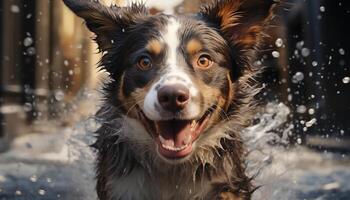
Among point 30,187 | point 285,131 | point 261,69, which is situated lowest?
point 30,187

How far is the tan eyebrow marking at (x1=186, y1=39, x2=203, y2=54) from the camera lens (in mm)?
3744

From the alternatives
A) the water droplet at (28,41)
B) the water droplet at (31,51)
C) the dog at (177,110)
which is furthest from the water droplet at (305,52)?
the dog at (177,110)

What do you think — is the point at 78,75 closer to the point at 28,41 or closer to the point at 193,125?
the point at 28,41

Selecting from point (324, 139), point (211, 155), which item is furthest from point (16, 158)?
point (211, 155)

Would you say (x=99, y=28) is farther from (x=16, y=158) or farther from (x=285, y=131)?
(x=16, y=158)

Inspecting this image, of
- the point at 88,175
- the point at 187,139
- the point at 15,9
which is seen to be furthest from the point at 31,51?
the point at 187,139

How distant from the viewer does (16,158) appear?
779cm

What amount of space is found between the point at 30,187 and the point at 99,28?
1.90 m

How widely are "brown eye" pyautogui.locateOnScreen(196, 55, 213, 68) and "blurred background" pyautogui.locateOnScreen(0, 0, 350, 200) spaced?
4125mm

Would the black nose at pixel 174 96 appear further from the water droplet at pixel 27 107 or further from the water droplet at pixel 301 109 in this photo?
the water droplet at pixel 27 107

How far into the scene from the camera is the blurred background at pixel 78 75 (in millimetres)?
9102

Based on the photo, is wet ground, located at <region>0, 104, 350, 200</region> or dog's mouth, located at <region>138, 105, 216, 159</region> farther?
wet ground, located at <region>0, 104, 350, 200</region>

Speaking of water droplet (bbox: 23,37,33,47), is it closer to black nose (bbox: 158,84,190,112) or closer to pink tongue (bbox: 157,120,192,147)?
pink tongue (bbox: 157,120,192,147)

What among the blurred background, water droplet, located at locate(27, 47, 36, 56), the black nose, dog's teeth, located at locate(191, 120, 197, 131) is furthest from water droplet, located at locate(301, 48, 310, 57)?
the black nose
